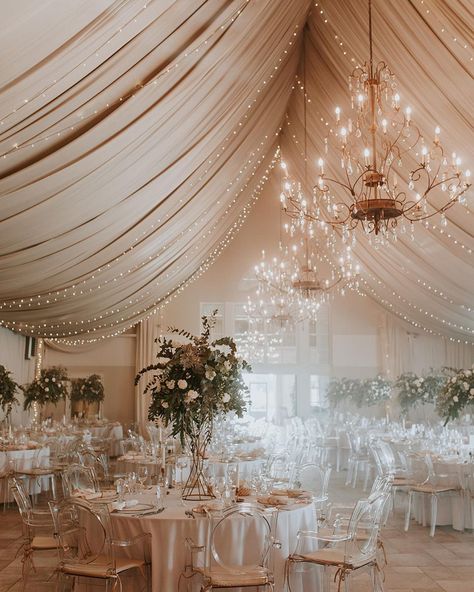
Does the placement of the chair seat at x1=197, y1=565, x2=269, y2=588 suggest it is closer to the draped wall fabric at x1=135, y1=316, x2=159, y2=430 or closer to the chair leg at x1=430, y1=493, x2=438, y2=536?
the chair leg at x1=430, y1=493, x2=438, y2=536

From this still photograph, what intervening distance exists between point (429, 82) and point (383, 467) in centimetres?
505

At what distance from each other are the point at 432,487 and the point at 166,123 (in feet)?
17.4

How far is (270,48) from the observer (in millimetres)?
7535

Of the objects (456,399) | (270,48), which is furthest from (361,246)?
(270,48)

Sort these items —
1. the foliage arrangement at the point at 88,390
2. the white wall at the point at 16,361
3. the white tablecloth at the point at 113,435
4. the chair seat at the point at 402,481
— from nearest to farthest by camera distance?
the chair seat at the point at 402,481
the white wall at the point at 16,361
the white tablecloth at the point at 113,435
the foliage arrangement at the point at 88,390

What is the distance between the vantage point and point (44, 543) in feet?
17.6

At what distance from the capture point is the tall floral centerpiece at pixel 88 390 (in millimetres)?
15586

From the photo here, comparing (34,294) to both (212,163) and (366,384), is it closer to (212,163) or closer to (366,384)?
(212,163)

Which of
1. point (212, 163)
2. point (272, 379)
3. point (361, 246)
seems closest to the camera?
point (212, 163)

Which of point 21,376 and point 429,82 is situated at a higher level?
point 429,82

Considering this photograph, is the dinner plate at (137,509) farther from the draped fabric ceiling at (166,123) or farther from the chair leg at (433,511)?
the chair leg at (433,511)

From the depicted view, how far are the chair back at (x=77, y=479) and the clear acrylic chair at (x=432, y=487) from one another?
3.91 meters

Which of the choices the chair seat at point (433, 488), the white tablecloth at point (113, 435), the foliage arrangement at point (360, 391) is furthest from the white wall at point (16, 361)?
the chair seat at point (433, 488)

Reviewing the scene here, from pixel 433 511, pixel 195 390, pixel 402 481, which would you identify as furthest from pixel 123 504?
pixel 402 481
